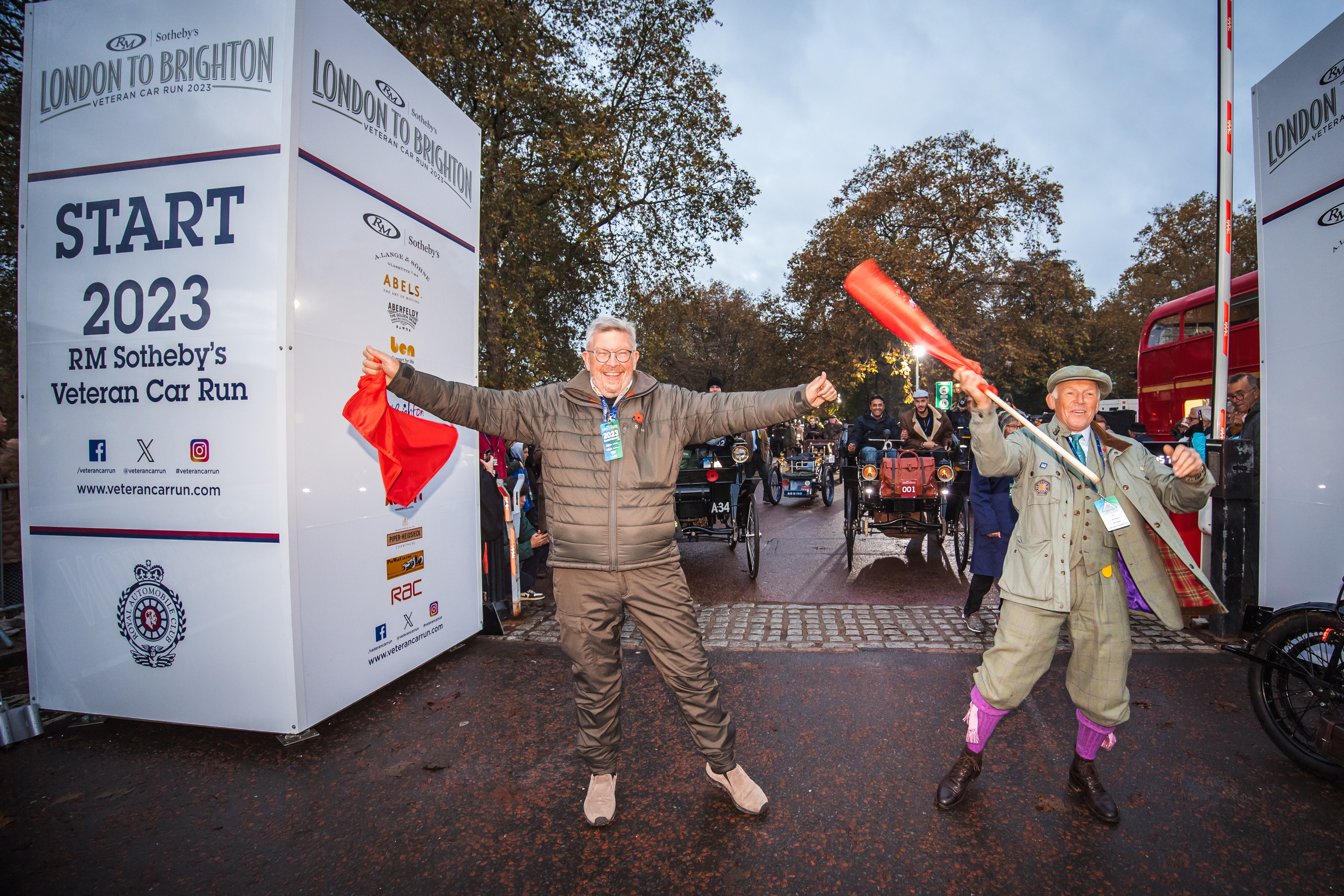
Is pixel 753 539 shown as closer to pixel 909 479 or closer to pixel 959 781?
pixel 909 479

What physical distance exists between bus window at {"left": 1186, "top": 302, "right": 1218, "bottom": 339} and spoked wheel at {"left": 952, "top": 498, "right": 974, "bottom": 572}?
10033 millimetres

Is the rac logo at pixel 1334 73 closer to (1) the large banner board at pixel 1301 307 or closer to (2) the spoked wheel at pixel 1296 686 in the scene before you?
(1) the large banner board at pixel 1301 307

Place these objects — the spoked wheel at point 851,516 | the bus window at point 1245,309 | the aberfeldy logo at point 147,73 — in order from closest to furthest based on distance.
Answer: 1. the aberfeldy logo at point 147,73
2. the spoked wheel at point 851,516
3. the bus window at point 1245,309

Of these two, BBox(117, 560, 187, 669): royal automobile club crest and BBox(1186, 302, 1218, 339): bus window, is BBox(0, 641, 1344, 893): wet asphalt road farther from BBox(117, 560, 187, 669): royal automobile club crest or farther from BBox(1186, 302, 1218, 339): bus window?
BBox(1186, 302, 1218, 339): bus window

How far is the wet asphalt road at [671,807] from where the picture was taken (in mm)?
2490

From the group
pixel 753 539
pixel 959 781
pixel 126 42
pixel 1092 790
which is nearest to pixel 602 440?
pixel 959 781

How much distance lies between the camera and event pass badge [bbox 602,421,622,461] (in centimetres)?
279

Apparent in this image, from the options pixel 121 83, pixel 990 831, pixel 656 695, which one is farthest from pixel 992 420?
pixel 121 83

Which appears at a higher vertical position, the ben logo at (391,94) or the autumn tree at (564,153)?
the autumn tree at (564,153)

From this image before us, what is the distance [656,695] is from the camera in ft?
13.8

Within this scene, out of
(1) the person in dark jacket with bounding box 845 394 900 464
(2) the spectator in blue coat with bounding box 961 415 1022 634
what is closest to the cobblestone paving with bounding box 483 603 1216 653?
(2) the spectator in blue coat with bounding box 961 415 1022 634

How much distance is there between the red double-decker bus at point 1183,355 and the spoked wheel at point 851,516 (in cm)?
754

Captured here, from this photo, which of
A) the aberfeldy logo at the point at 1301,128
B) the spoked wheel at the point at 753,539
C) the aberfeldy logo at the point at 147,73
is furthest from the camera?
the spoked wheel at the point at 753,539

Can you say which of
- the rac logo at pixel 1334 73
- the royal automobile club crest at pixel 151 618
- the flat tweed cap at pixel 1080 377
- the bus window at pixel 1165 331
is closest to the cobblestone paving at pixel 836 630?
the royal automobile club crest at pixel 151 618
